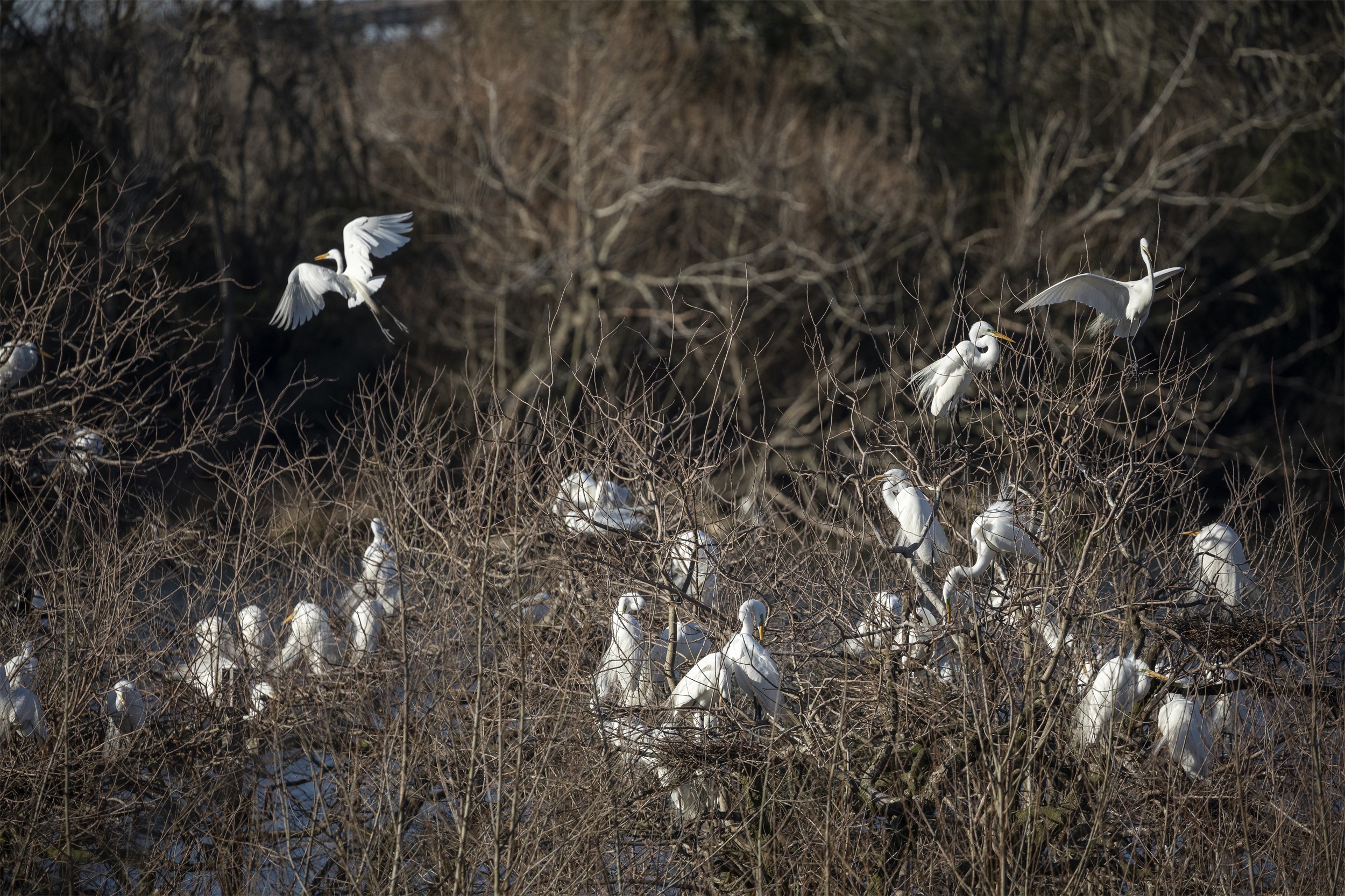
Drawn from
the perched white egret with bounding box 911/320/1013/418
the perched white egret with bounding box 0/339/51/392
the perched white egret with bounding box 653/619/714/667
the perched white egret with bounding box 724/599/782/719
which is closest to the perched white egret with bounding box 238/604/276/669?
the perched white egret with bounding box 653/619/714/667

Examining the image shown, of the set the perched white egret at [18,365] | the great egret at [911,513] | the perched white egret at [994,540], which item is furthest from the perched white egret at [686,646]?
the perched white egret at [18,365]

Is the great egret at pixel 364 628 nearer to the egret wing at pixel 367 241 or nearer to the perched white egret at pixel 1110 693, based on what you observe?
the egret wing at pixel 367 241

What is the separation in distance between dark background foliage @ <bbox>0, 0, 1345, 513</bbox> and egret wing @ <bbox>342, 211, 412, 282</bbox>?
7.93 metres

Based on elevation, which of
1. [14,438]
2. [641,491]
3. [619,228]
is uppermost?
[641,491]

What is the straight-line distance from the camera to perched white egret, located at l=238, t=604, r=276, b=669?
6230 mm

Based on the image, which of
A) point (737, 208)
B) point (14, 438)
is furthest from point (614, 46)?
point (14, 438)

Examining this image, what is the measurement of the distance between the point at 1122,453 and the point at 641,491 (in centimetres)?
196

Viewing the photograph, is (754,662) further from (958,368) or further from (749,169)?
(749,169)

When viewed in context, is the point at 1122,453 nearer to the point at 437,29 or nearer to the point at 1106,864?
the point at 1106,864

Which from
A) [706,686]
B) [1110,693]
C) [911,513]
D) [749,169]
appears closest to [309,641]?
[706,686]

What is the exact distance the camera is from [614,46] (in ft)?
68.8

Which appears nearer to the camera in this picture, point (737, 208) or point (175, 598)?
point (175, 598)

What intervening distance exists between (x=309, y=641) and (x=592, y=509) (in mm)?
1674

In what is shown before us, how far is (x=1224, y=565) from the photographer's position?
228 inches
